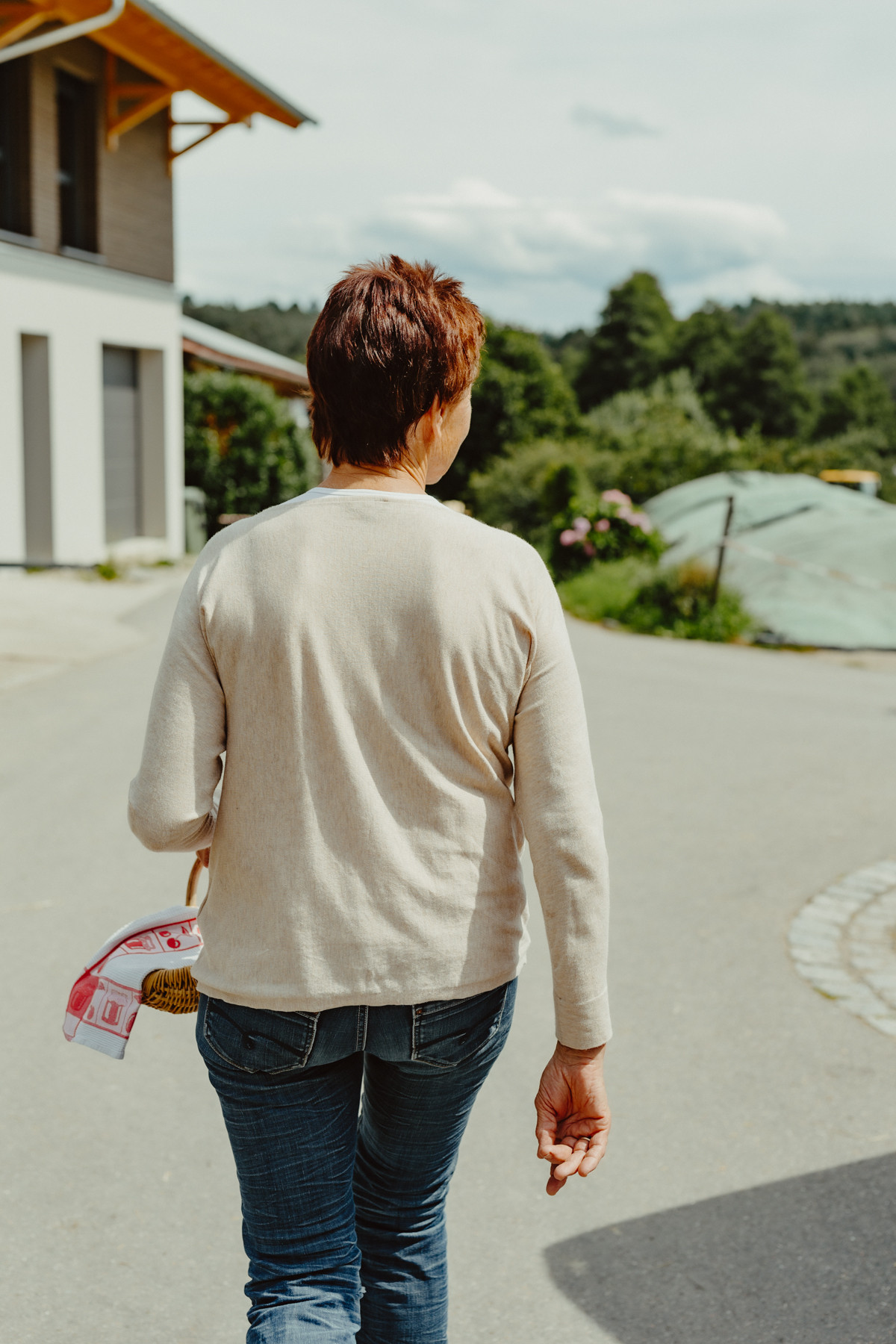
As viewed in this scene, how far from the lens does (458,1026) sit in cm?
172

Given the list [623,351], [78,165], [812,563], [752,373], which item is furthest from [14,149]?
[752,373]

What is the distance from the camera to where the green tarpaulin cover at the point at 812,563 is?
43.0ft

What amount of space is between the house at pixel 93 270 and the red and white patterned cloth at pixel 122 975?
553 inches

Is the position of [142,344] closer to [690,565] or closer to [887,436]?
[690,565]

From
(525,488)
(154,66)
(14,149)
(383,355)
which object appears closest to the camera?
(383,355)

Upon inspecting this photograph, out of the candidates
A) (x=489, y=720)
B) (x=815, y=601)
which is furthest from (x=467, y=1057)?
(x=815, y=601)

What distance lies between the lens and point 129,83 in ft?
58.5

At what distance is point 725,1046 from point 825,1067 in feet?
0.95

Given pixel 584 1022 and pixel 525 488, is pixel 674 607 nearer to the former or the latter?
pixel 525 488

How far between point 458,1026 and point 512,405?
42.5 metres

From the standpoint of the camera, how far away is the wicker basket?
6.34ft

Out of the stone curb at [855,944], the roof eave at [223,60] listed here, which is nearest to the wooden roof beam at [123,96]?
the roof eave at [223,60]

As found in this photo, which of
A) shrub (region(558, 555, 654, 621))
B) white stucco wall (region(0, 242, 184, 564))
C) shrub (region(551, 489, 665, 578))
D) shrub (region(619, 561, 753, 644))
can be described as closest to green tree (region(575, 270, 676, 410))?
shrub (region(551, 489, 665, 578))

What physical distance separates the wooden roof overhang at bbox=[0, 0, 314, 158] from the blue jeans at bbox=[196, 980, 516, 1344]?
1517cm
